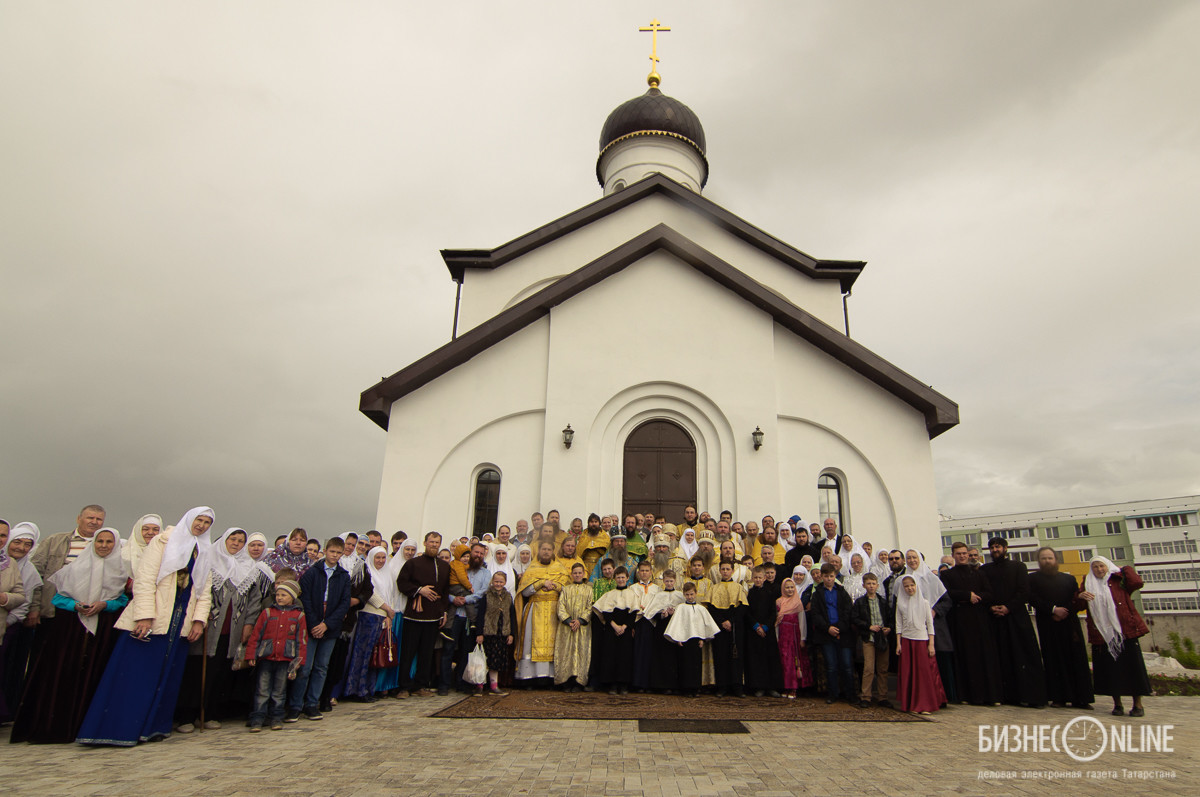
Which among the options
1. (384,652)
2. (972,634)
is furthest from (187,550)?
(972,634)

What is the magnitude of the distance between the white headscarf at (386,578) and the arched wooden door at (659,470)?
14.4 feet

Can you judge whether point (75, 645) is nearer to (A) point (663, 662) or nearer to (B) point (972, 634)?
(A) point (663, 662)

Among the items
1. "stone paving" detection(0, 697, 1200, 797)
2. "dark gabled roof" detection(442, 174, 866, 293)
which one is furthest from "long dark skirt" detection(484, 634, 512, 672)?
"dark gabled roof" detection(442, 174, 866, 293)

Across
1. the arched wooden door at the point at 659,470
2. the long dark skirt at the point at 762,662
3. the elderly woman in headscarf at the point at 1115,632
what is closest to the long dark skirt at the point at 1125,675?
the elderly woman in headscarf at the point at 1115,632

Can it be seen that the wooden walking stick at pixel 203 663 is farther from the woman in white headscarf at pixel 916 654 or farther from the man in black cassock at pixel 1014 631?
the man in black cassock at pixel 1014 631

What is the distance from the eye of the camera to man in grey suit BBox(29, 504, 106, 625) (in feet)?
19.6

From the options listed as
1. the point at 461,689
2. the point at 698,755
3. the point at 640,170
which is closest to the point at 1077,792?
the point at 698,755

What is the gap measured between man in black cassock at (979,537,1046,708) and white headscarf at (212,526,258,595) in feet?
25.9

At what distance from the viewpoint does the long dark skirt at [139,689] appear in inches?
199

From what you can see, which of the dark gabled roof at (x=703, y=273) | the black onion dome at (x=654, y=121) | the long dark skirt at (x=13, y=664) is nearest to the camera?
the long dark skirt at (x=13, y=664)

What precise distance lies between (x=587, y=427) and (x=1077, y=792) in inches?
314

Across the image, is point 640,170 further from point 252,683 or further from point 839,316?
point 252,683

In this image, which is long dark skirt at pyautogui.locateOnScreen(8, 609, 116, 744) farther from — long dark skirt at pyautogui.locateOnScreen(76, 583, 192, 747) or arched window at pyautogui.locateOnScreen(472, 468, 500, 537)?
arched window at pyautogui.locateOnScreen(472, 468, 500, 537)

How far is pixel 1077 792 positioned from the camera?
4.10m
